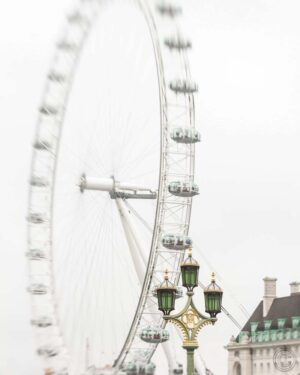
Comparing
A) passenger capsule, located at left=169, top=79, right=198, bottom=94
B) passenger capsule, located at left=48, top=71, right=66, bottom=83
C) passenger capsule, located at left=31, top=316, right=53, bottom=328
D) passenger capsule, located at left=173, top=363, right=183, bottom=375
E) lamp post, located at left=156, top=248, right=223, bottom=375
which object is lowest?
lamp post, located at left=156, top=248, right=223, bottom=375

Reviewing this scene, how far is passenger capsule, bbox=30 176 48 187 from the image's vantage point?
79.8 meters

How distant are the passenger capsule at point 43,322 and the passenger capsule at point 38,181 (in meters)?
8.80

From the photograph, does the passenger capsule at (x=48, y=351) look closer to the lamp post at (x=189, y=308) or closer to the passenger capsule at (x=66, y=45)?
the passenger capsule at (x=66, y=45)

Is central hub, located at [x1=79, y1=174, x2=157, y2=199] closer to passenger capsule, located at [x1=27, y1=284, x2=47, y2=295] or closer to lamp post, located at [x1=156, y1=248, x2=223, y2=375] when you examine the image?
passenger capsule, located at [x1=27, y1=284, x2=47, y2=295]

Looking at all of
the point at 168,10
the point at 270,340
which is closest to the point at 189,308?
the point at 168,10

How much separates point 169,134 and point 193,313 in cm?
2763

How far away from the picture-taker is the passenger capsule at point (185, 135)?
7294 cm

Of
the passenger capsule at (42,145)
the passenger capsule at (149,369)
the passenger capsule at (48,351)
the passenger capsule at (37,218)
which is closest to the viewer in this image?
the passenger capsule at (149,369)

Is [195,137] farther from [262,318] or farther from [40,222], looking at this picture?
[262,318]

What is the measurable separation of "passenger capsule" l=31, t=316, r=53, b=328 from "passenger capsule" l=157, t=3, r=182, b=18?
21.9 m

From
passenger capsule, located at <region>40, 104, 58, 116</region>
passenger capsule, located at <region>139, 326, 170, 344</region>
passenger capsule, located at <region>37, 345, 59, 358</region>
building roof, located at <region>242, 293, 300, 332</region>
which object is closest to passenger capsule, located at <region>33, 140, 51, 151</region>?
passenger capsule, located at <region>40, 104, 58, 116</region>

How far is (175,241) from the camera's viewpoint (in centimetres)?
7269

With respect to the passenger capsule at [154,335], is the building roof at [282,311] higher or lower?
higher

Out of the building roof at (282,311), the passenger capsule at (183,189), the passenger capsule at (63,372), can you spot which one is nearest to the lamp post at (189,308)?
the passenger capsule at (183,189)
